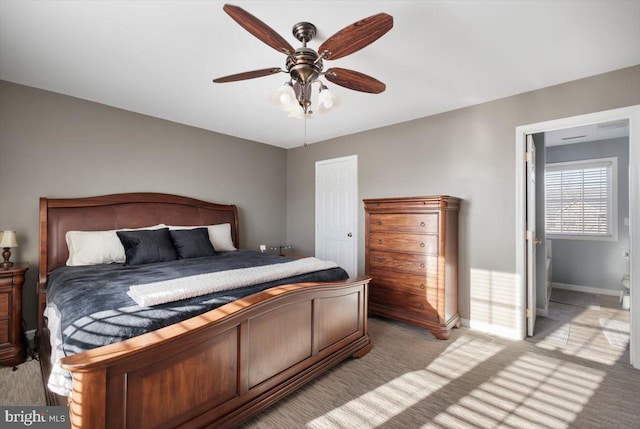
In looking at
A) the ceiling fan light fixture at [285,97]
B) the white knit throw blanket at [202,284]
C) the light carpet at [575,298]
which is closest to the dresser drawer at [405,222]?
the white knit throw blanket at [202,284]

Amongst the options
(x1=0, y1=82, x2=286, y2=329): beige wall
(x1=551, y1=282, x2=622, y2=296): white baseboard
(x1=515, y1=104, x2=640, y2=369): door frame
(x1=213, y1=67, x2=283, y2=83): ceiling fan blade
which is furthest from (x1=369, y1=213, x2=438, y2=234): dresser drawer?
(x1=551, y1=282, x2=622, y2=296): white baseboard

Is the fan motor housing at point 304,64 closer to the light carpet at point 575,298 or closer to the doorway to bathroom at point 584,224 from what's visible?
the doorway to bathroom at point 584,224

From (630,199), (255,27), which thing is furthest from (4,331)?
(630,199)

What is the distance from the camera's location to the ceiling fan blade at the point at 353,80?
194 centimetres

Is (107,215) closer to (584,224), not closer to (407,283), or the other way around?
(407,283)

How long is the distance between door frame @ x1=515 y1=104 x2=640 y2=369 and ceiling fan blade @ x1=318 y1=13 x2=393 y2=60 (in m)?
2.25

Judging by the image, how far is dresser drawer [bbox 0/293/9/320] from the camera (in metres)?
2.41

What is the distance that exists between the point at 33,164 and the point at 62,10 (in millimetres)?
1806

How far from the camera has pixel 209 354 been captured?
1.56 m

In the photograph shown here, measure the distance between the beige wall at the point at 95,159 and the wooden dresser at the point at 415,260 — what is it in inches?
87.4

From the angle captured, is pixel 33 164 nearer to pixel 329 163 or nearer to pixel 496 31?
pixel 329 163

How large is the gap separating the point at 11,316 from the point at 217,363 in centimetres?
215

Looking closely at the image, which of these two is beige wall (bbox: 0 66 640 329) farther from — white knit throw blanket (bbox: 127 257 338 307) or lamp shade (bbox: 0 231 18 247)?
white knit throw blanket (bbox: 127 257 338 307)

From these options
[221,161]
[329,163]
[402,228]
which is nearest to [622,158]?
[402,228]
